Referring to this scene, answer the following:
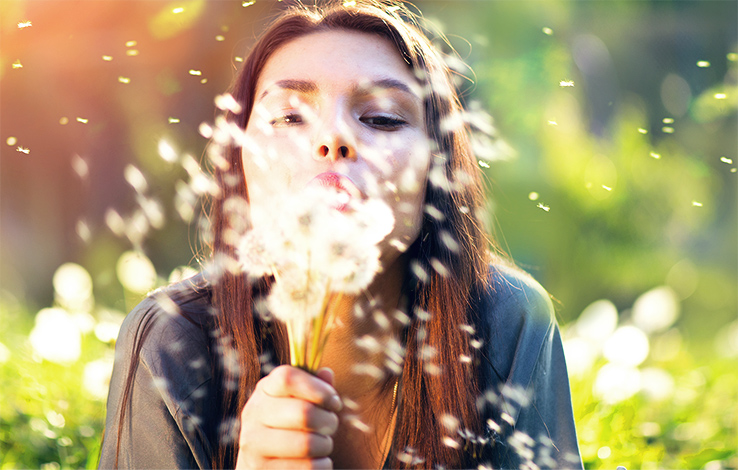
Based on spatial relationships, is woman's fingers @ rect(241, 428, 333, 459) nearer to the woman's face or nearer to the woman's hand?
the woman's hand

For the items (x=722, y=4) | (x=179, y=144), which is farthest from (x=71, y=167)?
(x=722, y=4)

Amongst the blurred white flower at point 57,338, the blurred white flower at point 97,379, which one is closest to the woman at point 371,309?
the blurred white flower at point 97,379

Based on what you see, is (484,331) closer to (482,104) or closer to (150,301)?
(150,301)

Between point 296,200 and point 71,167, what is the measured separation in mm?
3147

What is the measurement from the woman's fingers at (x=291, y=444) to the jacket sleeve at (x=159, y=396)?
1.86 feet

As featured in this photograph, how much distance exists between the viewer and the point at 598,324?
2811mm

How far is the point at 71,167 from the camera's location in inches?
135

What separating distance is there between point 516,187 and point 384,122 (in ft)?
10.6

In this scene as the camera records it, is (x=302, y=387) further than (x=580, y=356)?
No

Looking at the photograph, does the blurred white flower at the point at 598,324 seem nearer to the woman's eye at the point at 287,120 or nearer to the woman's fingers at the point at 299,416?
the woman's eye at the point at 287,120

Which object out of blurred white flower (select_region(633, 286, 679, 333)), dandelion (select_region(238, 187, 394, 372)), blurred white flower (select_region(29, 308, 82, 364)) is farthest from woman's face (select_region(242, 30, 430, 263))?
blurred white flower (select_region(633, 286, 679, 333))

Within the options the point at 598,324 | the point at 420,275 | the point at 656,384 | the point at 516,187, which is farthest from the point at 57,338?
the point at 516,187

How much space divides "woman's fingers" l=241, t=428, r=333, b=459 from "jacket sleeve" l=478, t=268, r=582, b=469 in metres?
0.82

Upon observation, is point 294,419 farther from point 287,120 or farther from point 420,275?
point 420,275
